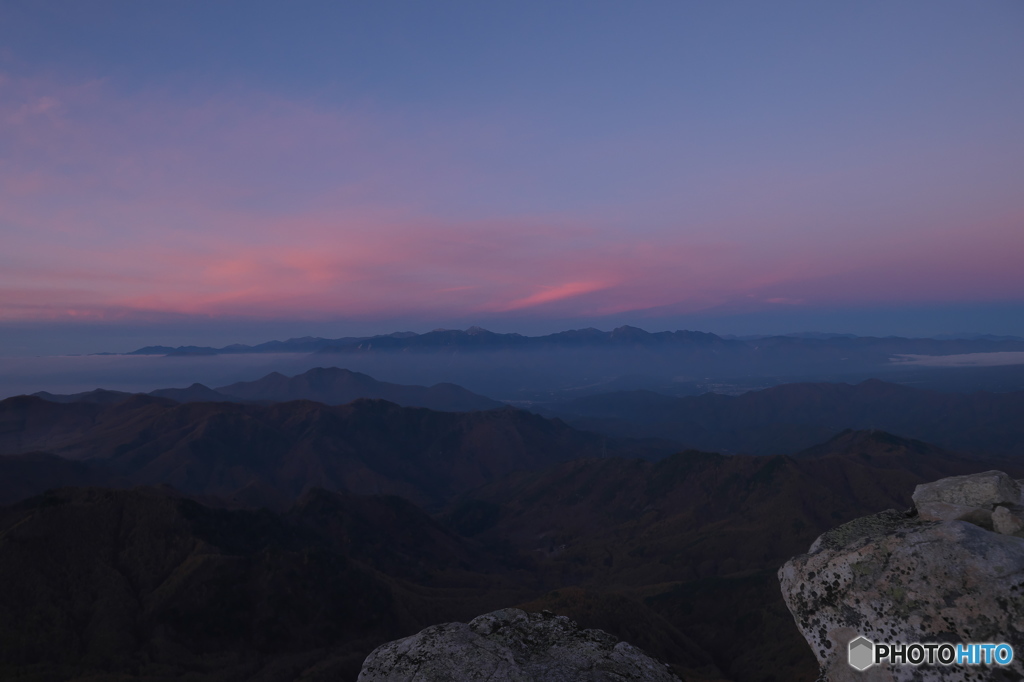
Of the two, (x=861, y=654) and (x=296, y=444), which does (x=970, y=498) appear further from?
(x=296, y=444)

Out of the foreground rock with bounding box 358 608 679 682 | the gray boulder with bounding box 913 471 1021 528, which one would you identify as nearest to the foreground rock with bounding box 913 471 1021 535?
the gray boulder with bounding box 913 471 1021 528

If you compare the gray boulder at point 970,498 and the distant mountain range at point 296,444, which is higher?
the gray boulder at point 970,498

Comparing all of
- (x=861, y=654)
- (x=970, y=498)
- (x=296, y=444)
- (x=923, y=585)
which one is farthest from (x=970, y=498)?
(x=296, y=444)

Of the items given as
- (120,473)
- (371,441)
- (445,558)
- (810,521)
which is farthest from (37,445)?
(810,521)

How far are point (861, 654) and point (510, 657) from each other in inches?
171

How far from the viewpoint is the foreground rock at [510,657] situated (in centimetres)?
675

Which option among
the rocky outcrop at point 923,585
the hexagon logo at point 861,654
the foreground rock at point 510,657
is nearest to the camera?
the rocky outcrop at point 923,585

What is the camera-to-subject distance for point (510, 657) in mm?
7238

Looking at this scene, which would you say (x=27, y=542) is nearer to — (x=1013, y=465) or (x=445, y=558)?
(x=445, y=558)

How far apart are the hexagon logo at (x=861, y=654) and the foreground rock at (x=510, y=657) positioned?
2.28 meters

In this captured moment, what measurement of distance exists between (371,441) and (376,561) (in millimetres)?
94930

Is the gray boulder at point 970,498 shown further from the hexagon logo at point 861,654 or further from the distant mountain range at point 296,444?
the distant mountain range at point 296,444

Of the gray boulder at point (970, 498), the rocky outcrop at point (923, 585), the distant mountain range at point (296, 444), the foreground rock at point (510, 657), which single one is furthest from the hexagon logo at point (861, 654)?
the distant mountain range at point (296, 444)

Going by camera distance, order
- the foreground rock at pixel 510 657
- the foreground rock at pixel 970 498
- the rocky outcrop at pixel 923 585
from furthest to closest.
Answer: the foreground rock at pixel 510 657, the foreground rock at pixel 970 498, the rocky outcrop at pixel 923 585
